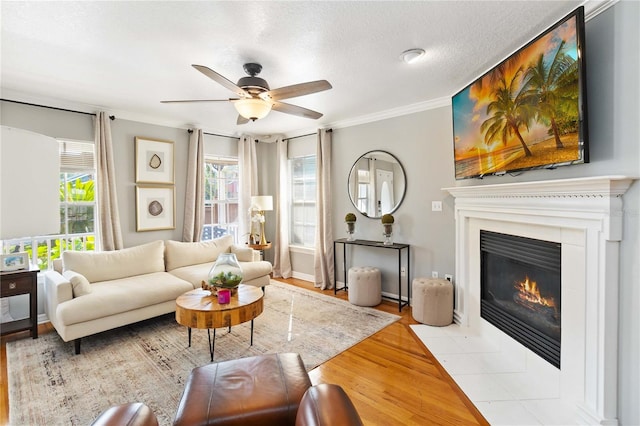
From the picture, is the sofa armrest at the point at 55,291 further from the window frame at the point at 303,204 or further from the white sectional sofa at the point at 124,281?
the window frame at the point at 303,204

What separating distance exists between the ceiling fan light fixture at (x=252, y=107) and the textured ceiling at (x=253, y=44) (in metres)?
0.36

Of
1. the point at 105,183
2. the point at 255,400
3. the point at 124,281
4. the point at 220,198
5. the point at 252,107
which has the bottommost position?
the point at 255,400

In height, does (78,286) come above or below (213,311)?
above

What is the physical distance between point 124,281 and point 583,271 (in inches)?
162

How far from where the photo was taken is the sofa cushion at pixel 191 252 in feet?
13.3

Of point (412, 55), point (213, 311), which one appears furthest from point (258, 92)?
point (213, 311)

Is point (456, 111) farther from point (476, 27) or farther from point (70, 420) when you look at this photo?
point (70, 420)

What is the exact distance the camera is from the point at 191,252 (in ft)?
13.8

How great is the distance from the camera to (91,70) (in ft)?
8.98

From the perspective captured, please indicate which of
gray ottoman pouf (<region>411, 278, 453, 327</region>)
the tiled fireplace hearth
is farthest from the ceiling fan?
gray ottoman pouf (<region>411, 278, 453, 327</region>)

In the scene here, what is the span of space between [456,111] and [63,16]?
3.29m

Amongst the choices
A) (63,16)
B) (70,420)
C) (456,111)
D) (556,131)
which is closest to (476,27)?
(556,131)

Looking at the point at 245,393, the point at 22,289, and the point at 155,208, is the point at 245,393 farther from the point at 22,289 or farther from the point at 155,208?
the point at 155,208

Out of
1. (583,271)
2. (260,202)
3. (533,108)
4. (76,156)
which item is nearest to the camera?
(583,271)
